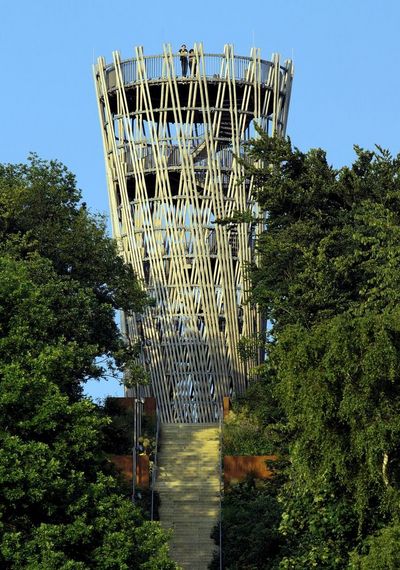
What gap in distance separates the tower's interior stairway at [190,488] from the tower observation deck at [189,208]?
7.59m

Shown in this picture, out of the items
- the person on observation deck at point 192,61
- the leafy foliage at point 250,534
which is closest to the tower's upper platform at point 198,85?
the person on observation deck at point 192,61

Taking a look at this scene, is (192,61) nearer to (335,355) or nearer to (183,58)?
(183,58)

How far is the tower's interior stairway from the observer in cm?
4184

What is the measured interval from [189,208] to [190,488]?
601 inches

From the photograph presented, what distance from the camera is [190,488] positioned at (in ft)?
147

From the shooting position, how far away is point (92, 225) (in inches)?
1906

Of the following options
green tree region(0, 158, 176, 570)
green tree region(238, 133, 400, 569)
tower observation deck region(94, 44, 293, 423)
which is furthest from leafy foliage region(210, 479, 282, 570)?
tower observation deck region(94, 44, 293, 423)

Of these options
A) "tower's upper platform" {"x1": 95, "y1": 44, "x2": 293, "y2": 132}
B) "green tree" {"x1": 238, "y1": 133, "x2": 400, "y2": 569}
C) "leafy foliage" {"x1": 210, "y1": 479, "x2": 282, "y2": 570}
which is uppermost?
"tower's upper platform" {"x1": 95, "y1": 44, "x2": 293, "y2": 132}

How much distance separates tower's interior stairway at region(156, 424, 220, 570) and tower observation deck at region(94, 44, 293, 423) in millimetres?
7588

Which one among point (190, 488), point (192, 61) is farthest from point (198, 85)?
point (190, 488)

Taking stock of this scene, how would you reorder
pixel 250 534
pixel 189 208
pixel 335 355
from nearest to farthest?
1. pixel 335 355
2. pixel 250 534
3. pixel 189 208

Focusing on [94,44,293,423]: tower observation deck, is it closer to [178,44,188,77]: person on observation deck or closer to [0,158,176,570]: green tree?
[178,44,188,77]: person on observation deck

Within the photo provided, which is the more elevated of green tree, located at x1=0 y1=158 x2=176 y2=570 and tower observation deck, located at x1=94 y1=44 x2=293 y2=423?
tower observation deck, located at x1=94 y1=44 x2=293 y2=423

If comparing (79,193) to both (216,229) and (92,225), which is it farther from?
(216,229)
